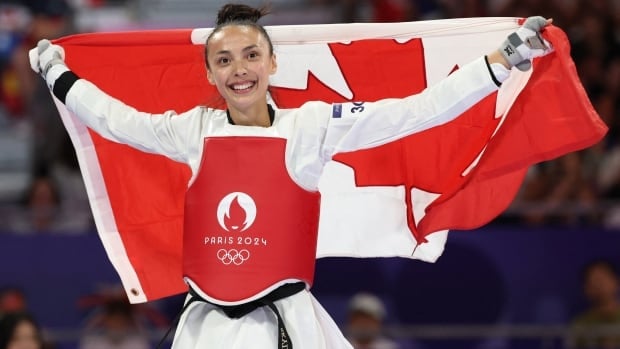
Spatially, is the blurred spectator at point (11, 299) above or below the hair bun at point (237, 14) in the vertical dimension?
below

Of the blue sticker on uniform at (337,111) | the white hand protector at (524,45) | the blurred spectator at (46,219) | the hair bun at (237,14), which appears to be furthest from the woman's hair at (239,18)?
the blurred spectator at (46,219)

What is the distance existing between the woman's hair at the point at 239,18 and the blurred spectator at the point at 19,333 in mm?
1614

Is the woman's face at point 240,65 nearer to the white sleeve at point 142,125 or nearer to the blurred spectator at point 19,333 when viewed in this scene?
the white sleeve at point 142,125

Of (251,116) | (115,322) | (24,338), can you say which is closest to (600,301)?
(115,322)

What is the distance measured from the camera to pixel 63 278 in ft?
23.7

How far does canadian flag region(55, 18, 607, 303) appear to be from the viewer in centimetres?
440

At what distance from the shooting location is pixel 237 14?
4.02 meters

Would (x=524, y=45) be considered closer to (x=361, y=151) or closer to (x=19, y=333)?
(x=361, y=151)

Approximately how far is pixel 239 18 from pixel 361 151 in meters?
0.86

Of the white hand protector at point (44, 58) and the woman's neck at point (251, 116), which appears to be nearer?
the woman's neck at point (251, 116)

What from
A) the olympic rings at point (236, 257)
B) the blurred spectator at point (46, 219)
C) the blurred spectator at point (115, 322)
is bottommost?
the blurred spectator at point (115, 322)

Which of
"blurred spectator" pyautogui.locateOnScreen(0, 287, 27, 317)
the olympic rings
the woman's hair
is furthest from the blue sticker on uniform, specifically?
"blurred spectator" pyautogui.locateOnScreen(0, 287, 27, 317)

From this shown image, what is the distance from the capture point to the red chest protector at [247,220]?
380cm

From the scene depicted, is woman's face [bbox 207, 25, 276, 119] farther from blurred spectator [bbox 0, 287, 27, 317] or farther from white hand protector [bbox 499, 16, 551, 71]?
blurred spectator [bbox 0, 287, 27, 317]
